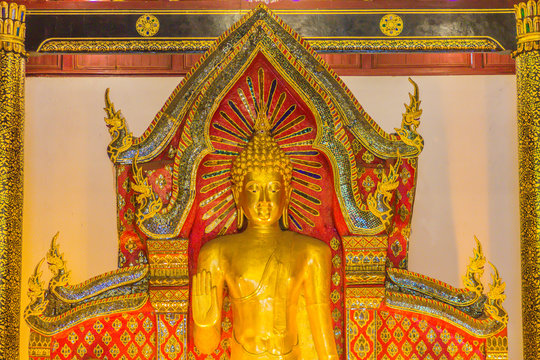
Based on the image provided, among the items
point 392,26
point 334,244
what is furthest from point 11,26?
point 392,26

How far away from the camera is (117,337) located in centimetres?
569

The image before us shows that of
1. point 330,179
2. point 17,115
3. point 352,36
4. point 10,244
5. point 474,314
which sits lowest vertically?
point 474,314

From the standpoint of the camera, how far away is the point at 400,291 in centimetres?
568

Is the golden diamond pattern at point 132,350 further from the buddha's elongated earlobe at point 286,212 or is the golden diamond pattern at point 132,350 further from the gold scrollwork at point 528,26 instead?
the gold scrollwork at point 528,26

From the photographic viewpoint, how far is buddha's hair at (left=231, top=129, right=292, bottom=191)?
570cm

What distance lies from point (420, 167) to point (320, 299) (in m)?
1.91

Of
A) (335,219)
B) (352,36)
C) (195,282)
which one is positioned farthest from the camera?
(352,36)

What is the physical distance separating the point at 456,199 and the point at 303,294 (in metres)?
1.90

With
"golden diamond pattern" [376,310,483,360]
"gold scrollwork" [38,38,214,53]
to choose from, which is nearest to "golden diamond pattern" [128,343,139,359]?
"golden diamond pattern" [376,310,483,360]

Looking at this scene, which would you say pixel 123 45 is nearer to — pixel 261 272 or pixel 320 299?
pixel 261 272

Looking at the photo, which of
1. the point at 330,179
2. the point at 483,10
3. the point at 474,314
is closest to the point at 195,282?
the point at 330,179

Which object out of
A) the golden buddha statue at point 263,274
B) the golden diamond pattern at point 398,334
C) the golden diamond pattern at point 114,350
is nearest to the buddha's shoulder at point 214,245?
the golden buddha statue at point 263,274

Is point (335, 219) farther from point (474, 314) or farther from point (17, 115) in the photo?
point (17, 115)

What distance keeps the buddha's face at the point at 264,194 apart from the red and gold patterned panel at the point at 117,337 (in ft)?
3.22
